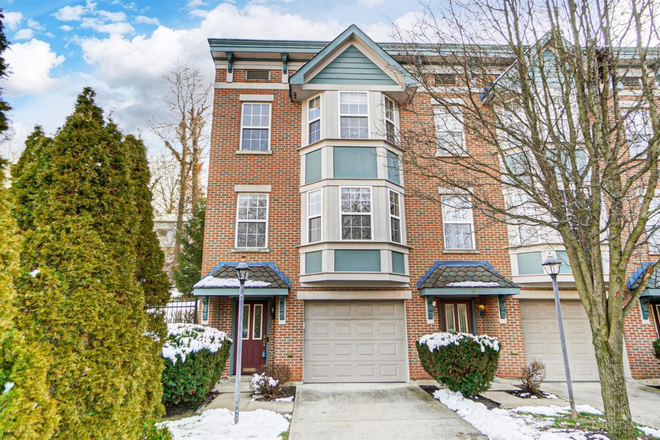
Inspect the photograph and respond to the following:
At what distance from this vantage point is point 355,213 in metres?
9.85

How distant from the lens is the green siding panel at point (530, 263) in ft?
33.1

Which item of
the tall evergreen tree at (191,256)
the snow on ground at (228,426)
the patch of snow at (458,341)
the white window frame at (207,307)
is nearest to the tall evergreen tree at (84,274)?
the snow on ground at (228,426)

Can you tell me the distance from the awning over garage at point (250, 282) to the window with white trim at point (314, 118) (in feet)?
13.8


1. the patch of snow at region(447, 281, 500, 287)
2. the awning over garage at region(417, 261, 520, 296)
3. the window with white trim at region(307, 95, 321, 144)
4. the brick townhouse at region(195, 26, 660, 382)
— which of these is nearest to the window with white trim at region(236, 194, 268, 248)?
the brick townhouse at region(195, 26, 660, 382)

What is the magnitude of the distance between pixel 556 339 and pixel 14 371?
12.2 m

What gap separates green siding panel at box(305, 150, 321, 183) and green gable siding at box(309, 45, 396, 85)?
91.9 inches

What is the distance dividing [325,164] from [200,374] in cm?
629

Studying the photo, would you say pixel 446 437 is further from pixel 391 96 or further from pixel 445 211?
pixel 391 96

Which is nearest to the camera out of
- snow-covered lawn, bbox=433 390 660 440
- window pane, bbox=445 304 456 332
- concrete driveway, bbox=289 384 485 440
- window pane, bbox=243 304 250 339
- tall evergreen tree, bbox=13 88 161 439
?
tall evergreen tree, bbox=13 88 161 439

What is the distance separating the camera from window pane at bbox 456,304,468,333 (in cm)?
1037

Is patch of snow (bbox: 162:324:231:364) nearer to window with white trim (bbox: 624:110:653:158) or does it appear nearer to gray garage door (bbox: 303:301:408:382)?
gray garage door (bbox: 303:301:408:382)

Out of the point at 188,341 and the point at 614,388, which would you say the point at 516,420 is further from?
the point at 188,341

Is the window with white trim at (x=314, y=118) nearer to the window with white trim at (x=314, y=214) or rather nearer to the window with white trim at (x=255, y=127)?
the window with white trim at (x=255, y=127)

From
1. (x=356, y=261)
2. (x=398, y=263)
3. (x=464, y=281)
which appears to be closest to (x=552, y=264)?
(x=464, y=281)
